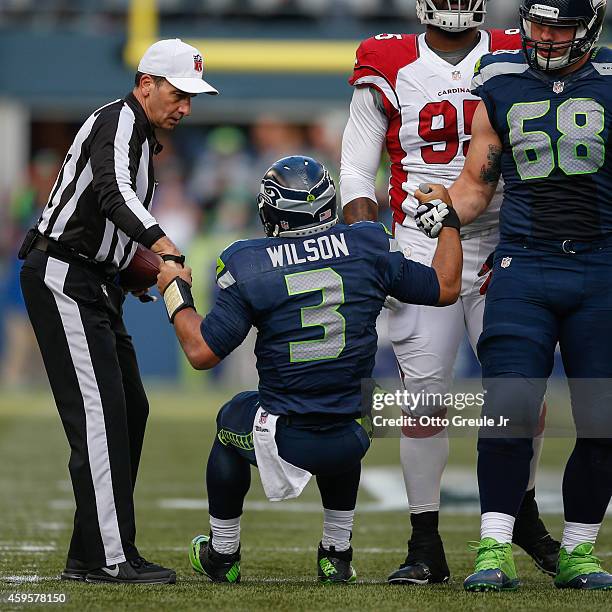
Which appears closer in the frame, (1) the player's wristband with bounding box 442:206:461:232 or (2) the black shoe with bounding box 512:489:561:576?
(1) the player's wristband with bounding box 442:206:461:232

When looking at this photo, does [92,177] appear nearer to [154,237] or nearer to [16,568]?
[154,237]

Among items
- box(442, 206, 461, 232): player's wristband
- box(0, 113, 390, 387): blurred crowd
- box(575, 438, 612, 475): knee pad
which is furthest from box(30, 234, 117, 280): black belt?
box(0, 113, 390, 387): blurred crowd

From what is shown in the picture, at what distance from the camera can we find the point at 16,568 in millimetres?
4930

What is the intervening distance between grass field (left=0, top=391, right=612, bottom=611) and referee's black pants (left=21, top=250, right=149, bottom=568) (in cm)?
23

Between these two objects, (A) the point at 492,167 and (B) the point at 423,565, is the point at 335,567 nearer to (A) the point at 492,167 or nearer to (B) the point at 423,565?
(B) the point at 423,565

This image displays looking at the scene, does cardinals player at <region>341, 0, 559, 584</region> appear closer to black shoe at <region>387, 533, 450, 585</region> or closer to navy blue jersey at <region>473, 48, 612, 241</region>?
black shoe at <region>387, 533, 450, 585</region>

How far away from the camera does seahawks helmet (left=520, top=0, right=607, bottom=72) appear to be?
445cm

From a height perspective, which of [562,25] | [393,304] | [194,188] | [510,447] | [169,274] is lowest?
[194,188]

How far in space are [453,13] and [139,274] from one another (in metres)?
1.39

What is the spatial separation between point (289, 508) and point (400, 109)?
111 inches

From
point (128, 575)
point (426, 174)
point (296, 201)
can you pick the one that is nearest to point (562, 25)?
point (426, 174)

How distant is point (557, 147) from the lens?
14.6 feet

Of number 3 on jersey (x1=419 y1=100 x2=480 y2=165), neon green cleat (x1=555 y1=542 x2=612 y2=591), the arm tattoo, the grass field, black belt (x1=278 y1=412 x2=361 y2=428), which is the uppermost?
number 3 on jersey (x1=419 y1=100 x2=480 y2=165)

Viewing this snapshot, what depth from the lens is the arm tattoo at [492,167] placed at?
464 cm
